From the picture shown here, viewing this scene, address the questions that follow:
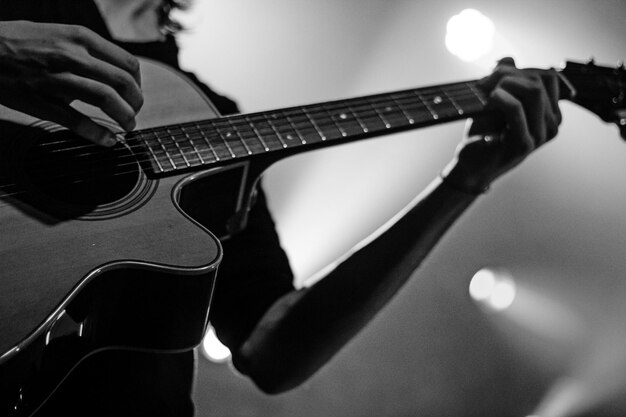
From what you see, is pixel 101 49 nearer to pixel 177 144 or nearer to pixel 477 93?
pixel 177 144

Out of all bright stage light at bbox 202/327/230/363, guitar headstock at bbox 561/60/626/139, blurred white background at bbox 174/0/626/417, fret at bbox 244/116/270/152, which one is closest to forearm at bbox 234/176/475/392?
fret at bbox 244/116/270/152

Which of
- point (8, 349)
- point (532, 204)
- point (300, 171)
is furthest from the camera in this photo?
point (532, 204)

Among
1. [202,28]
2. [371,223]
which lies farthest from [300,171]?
[202,28]

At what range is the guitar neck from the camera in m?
0.85

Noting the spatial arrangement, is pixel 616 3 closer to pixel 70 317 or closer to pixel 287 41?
pixel 287 41

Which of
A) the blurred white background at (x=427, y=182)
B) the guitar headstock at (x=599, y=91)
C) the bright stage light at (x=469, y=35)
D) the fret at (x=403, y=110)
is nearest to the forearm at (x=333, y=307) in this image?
the fret at (x=403, y=110)

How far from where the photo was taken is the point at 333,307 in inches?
37.8

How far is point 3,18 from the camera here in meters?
1.08

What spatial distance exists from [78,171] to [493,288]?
1895 mm

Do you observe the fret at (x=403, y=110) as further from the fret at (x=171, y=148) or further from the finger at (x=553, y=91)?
the fret at (x=171, y=148)

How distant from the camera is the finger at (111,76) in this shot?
2.57ft

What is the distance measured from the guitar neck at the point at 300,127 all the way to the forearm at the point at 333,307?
16 cm

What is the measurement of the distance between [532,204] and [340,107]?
136cm

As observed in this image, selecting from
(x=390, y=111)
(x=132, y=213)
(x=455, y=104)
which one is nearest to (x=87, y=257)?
(x=132, y=213)
